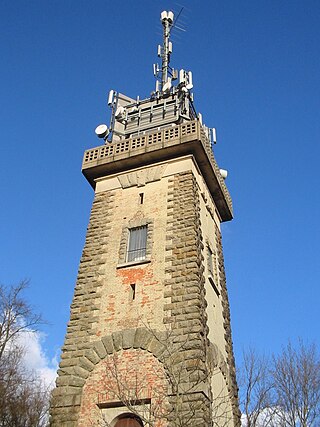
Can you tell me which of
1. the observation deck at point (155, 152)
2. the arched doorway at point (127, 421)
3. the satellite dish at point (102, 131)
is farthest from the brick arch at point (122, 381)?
the satellite dish at point (102, 131)

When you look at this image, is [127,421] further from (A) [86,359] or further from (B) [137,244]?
(B) [137,244]

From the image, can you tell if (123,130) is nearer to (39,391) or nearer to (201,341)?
(201,341)

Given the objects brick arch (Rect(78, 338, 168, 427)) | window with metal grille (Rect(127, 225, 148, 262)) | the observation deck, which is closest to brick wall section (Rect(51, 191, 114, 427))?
brick arch (Rect(78, 338, 168, 427))

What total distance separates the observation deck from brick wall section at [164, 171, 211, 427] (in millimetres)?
1216

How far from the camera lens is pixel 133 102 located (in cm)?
2312

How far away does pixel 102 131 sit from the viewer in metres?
20.3

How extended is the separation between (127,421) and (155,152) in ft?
31.5

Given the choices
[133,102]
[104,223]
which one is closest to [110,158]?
[104,223]

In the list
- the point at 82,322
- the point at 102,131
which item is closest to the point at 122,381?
the point at 82,322

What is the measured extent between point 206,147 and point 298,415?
13082mm

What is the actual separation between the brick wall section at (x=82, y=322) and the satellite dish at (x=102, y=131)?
413 cm

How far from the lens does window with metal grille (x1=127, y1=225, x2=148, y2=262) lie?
15203 millimetres

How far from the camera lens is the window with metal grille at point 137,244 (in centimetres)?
1520

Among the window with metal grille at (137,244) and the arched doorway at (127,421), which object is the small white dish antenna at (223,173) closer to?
the window with metal grille at (137,244)
